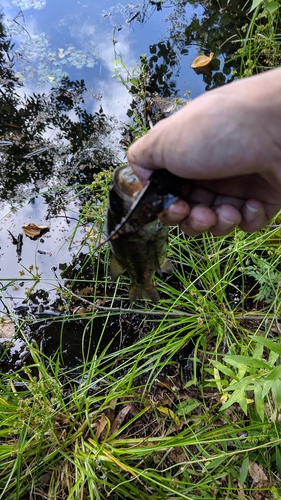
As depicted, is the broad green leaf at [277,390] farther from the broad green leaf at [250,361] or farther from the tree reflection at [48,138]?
the tree reflection at [48,138]

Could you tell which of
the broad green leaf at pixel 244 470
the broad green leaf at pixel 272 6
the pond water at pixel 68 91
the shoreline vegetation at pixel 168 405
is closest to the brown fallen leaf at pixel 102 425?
the shoreline vegetation at pixel 168 405

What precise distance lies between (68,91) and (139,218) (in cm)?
353

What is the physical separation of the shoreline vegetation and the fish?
2.11ft

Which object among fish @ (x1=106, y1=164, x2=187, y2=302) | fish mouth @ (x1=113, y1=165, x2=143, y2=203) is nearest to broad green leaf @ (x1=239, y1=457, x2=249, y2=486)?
fish @ (x1=106, y1=164, x2=187, y2=302)

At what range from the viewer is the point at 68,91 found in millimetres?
4527

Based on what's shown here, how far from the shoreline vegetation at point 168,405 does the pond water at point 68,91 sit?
539mm

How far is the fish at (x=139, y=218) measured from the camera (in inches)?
60.4

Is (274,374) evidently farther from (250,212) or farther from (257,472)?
(257,472)

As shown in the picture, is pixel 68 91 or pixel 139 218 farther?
pixel 68 91

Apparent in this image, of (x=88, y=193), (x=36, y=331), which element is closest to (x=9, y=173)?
(x=88, y=193)

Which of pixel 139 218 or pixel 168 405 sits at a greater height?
pixel 139 218

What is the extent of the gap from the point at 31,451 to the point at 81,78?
397 cm

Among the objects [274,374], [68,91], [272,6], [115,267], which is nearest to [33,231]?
[115,267]

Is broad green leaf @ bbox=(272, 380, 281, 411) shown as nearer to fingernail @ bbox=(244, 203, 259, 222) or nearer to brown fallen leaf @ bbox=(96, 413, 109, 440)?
fingernail @ bbox=(244, 203, 259, 222)
